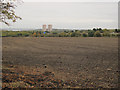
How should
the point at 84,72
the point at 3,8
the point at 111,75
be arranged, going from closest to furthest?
the point at 3,8, the point at 111,75, the point at 84,72

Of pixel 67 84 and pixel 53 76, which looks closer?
pixel 67 84

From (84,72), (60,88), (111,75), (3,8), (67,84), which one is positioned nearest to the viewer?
(60,88)

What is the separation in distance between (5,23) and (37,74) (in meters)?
3.03

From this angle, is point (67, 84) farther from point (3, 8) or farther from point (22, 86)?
point (3, 8)

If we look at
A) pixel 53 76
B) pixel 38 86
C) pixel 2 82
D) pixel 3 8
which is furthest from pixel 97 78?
pixel 3 8

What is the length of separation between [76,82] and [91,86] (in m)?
0.72

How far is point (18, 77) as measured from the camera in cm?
695

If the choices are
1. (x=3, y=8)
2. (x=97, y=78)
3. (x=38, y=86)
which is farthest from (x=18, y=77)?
(x=97, y=78)

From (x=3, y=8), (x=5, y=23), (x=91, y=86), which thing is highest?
(x=3, y=8)

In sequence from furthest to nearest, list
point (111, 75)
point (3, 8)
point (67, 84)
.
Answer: point (111, 75) → point (3, 8) → point (67, 84)

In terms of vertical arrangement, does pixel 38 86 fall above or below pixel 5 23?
below

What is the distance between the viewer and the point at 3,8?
657 centimetres

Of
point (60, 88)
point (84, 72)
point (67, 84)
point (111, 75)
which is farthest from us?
point (84, 72)

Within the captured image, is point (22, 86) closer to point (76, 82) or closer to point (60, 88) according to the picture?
point (60, 88)
